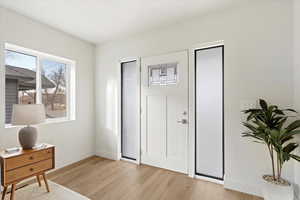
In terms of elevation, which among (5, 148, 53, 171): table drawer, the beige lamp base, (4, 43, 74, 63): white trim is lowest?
(5, 148, 53, 171): table drawer

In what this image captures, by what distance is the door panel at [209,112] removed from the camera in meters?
2.30

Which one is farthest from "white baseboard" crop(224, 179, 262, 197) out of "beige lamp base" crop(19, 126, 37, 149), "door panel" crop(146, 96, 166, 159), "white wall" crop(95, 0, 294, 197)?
"beige lamp base" crop(19, 126, 37, 149)

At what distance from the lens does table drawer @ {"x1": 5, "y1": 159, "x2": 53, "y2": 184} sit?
1.68 m

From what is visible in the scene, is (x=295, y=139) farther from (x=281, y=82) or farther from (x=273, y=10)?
(x=273, y=10)

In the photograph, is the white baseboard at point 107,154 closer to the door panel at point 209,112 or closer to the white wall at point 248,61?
the door panel at point 209,112

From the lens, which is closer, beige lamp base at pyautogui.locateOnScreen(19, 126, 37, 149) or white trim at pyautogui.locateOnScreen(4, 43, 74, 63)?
beige lamp base at pyautogui.locateOnScreen(19, 126, 37, 149)

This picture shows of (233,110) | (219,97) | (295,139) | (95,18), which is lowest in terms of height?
(295,139)

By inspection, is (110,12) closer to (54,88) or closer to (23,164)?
(54,88)

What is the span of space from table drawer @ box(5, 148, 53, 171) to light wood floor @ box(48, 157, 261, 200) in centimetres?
58

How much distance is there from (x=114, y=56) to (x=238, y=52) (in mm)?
2216

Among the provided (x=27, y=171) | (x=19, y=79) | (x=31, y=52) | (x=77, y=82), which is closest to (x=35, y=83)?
(x=19, y=79)

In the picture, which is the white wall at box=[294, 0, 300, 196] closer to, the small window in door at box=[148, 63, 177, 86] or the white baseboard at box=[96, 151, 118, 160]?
the small window in door at box=[148, 63, 177, 86]

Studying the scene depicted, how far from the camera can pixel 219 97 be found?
90.3 inches

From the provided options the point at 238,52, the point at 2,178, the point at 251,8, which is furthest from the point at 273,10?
the point at 2,178
